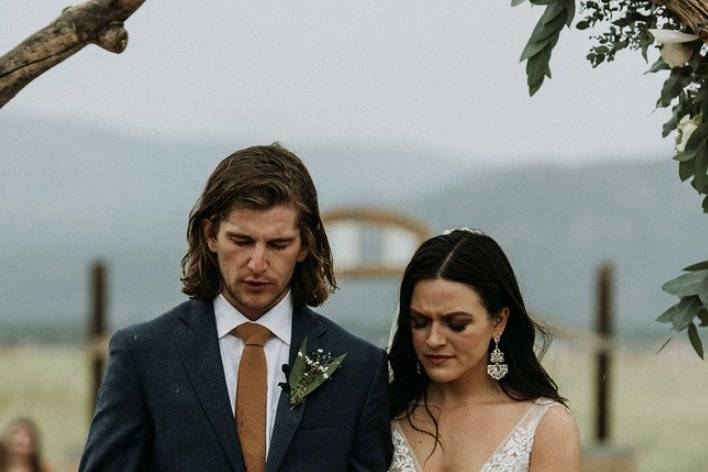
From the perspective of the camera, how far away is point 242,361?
13.9ft

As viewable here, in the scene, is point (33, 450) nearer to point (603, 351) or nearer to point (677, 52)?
point (603, 351)

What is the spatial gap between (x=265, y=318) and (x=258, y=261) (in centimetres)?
31

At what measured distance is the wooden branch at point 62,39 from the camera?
4.27 metres

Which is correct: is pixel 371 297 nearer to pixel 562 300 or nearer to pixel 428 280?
pixel 562 300

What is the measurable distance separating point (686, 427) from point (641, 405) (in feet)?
9.57

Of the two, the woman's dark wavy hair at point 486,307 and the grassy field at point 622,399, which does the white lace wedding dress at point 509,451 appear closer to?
the woman's dark wavy hair at point 486,307

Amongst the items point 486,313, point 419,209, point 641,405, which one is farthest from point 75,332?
point 486,313

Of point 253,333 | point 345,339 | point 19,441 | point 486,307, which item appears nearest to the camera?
point 253,333

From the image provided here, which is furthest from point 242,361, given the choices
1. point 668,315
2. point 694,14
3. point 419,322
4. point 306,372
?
point 694,14

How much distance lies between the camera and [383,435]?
4.55 meters

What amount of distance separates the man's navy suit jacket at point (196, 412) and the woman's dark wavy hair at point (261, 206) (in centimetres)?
9

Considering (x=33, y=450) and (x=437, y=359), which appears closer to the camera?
(x=437, y=359)

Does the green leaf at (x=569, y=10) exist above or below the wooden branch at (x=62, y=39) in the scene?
below

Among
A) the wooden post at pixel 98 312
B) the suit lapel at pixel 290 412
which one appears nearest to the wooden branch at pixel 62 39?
the suit lapel at pixel 290 412
